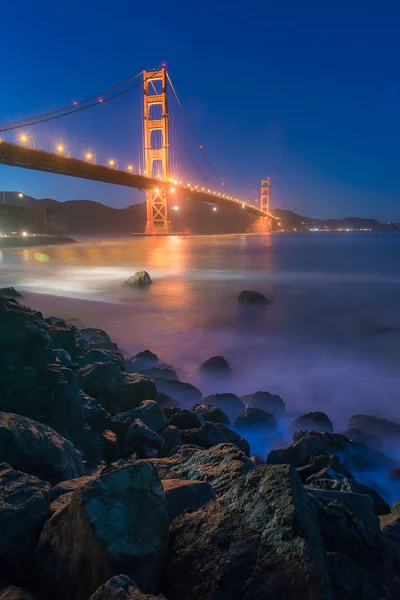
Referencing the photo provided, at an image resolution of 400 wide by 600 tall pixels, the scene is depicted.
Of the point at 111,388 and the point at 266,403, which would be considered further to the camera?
the point at 266,403

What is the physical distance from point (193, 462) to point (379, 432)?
88.1 inches

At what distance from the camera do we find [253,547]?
1.11 metres

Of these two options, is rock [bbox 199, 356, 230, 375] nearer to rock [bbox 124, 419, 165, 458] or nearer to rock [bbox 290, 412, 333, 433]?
rock [bbox 290, 412, 333, 433]

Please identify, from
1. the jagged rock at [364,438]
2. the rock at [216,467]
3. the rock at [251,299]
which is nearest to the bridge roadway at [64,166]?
the rock at [251,299]

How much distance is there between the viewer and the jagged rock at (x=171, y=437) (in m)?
2.66

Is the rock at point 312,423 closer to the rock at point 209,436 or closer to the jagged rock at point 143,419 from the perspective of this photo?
the rock at point 209,436

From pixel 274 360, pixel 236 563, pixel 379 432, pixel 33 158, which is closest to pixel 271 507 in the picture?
pixel 236 563

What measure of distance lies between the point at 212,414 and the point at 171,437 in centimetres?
73

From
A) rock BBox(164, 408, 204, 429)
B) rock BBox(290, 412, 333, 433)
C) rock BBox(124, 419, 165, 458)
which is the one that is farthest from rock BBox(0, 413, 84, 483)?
rock BBox(290, 412, 333, 433)

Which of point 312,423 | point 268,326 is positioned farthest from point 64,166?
point 312,423

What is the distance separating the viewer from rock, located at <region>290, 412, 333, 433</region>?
3.49m

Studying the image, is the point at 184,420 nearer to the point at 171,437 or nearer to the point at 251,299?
the point at 171,437

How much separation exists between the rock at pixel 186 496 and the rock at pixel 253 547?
71 mm

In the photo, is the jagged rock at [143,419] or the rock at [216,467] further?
the jagged rock at [143,419]
